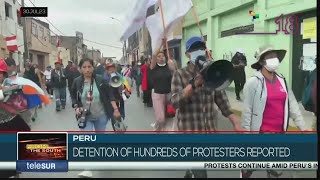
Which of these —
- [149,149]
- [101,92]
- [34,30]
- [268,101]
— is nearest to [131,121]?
[149,149]

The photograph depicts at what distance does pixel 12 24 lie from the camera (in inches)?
107

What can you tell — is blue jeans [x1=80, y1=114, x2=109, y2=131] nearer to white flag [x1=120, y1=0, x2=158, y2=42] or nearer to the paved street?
the paved street

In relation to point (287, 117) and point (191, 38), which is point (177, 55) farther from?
point (287, 117)

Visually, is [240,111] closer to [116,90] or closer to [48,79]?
[116,90]

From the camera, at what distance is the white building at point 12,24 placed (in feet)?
8.71

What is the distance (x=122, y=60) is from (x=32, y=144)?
33.7 inches

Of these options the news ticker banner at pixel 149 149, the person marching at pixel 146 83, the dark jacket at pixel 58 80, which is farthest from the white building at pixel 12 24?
the person marching at pixel 146 83

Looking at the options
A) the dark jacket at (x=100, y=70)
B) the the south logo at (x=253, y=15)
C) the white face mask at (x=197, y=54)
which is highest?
the the south logo at (x=253, y=15)

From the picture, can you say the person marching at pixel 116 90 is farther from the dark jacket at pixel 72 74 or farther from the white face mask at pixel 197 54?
the white face mask at pixel 197 54

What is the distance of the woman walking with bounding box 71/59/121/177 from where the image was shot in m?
2.82

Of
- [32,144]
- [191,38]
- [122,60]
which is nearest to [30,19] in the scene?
[122,60]

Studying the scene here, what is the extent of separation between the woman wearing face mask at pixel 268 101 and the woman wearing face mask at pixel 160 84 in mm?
536

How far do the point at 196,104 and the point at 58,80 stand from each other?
99 centimetres

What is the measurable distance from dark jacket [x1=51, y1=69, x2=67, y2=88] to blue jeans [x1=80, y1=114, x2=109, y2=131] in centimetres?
30
